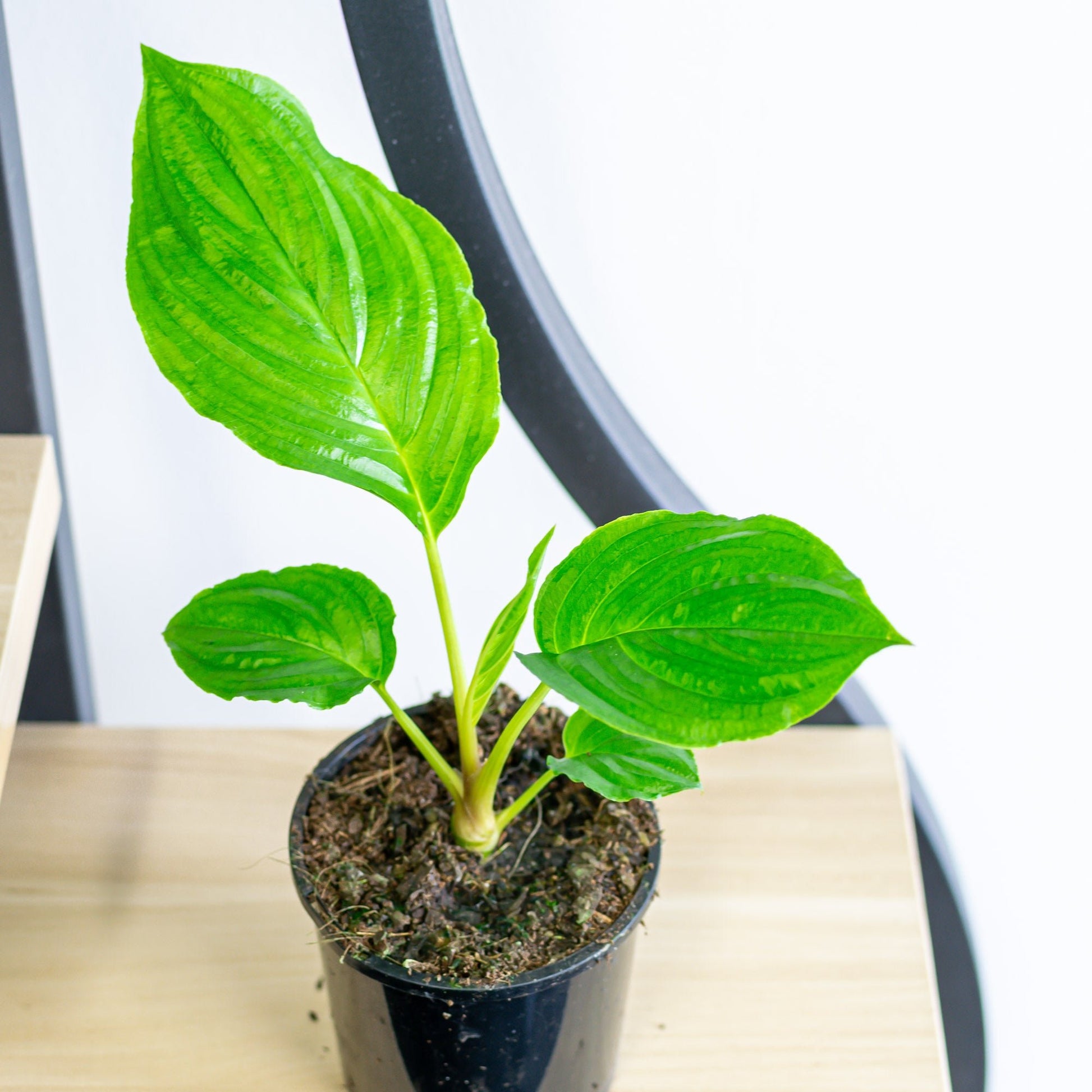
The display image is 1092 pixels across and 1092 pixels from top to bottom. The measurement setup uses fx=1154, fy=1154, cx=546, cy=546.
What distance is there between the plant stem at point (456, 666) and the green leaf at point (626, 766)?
0.06 m

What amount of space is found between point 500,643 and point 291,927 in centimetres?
36

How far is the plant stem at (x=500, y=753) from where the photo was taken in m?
0.56

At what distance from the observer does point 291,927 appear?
2.61 feet

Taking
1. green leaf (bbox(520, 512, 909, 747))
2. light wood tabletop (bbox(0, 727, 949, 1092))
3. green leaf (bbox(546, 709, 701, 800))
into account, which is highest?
green leaf (bbox(520, 512, 909, 747))

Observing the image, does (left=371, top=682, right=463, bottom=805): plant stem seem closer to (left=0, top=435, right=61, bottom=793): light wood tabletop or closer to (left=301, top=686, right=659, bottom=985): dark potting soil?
(left=301, top=686, right=659, bottom=985): dark potting soil

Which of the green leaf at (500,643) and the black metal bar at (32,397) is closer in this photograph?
the green leaf at (500,643)

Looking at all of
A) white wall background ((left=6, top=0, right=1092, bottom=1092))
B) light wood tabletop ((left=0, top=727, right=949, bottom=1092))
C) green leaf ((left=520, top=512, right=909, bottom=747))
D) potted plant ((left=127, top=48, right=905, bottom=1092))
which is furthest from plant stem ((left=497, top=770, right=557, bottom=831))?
white wall background ((left=6, top=0, right=1092, bottom=1092))

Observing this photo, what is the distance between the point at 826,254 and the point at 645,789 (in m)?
0.47

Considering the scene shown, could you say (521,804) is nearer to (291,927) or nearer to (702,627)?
(702,627)

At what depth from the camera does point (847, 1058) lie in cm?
72

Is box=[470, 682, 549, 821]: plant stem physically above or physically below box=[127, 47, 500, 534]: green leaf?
below

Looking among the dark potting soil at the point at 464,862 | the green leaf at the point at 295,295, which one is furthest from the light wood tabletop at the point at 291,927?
the green leaf at the point at 295,295

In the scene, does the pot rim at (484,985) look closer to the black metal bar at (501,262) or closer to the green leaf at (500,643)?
the green leaf at (500,643)

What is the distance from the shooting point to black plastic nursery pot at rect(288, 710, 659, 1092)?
1.83 ft
